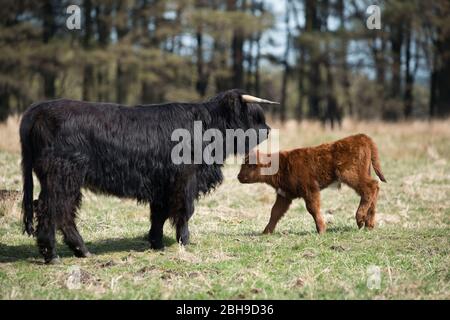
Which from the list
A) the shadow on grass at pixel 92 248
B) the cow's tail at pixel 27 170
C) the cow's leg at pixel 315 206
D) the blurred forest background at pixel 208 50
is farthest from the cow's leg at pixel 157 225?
the blurred forest background at pixel 208 50

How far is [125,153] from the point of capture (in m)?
6.91

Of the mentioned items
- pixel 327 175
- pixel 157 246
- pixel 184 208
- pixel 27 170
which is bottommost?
pixel 157 246

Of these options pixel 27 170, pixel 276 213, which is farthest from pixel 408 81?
pixel 27 170

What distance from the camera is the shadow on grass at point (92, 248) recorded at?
7.03 metres

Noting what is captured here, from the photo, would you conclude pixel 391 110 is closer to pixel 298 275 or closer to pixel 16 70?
pixel 16 70

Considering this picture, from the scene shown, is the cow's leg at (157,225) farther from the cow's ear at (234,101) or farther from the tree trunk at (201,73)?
the tree trunk at (201,73)

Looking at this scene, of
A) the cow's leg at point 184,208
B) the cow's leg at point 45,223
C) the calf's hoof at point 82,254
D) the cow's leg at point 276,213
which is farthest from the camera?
the cow's leg at point 276,213

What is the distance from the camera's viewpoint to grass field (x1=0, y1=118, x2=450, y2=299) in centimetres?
544

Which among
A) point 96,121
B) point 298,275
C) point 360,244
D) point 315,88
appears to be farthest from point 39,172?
point 315,88

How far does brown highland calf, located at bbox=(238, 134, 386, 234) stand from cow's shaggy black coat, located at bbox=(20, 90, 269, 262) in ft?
3.42

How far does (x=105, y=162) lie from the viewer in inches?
269

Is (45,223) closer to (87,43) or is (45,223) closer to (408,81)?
(87,43)

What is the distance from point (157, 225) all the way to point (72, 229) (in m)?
1.03

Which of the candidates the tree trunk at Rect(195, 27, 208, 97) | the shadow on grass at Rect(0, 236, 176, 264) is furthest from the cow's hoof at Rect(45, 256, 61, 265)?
the tree trunk at Rect(195, 27, 208, 97)
